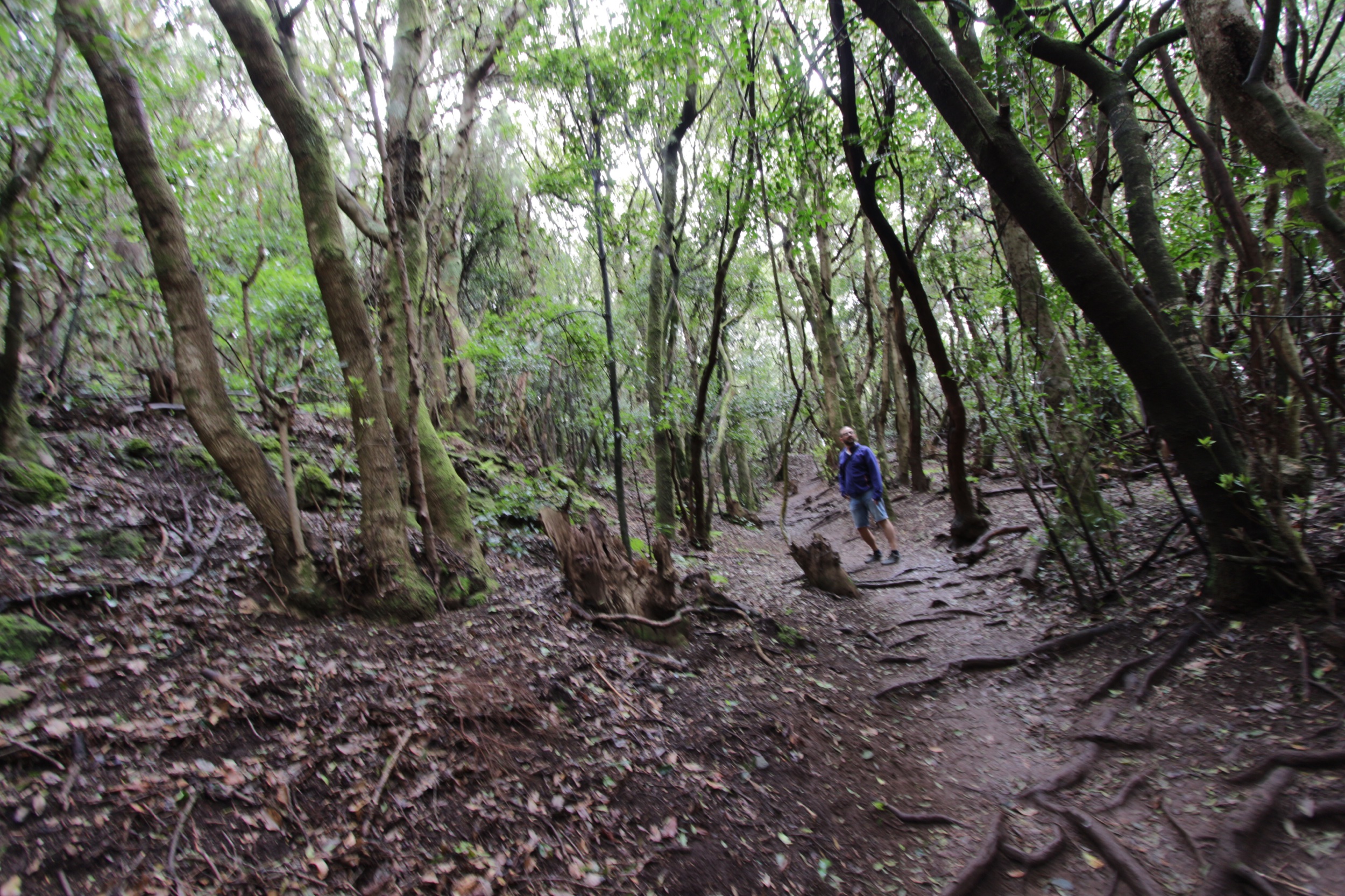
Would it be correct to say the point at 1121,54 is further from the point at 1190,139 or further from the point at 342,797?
the point at 342,797

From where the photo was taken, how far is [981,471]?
12398 mm

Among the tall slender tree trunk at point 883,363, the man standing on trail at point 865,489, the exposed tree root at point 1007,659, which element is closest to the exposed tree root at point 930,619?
the exposed tree root at point 1007,659

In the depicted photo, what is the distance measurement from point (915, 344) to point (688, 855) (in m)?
18.9

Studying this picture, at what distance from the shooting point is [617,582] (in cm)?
597

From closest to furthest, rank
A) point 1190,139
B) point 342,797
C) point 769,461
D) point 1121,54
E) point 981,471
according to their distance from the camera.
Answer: point 342,797, point 1190,139, point 1121,54, point 981,471, point 769,461

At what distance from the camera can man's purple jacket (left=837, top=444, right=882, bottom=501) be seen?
31.0 feet

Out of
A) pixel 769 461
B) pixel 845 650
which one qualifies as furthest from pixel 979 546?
pixel 769 461

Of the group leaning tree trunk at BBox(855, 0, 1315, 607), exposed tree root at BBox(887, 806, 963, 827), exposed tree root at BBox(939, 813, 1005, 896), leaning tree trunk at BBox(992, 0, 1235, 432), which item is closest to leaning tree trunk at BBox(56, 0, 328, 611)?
exposed tree root at BBox(887, 806, 963, 827)

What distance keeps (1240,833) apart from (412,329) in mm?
6249

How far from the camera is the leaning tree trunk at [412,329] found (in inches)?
225

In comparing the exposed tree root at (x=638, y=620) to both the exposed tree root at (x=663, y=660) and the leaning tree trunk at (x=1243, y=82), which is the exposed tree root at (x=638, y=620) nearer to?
the exposed tree root at (x=663, y=660)

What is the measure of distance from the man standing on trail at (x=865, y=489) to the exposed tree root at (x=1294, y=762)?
6309 millimetres

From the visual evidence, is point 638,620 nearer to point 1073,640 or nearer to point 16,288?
point 1073,640

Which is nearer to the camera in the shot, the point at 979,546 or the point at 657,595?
the point at 657,595
